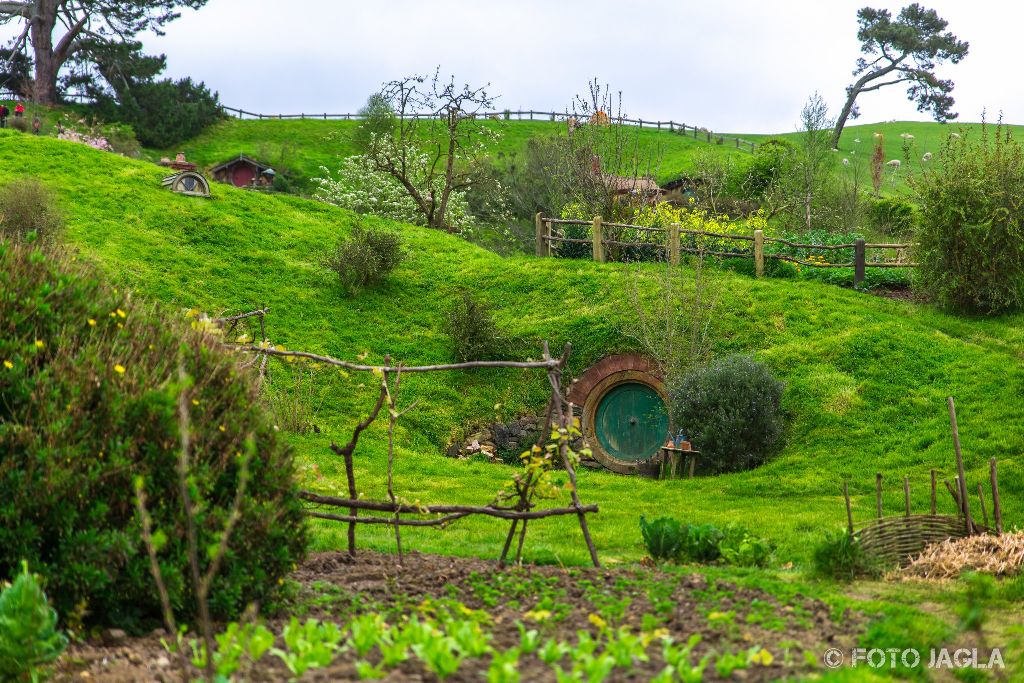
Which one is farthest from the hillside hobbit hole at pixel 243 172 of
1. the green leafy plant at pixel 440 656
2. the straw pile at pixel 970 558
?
the green leafy plant at pixel 440 656

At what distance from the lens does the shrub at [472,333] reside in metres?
21.5

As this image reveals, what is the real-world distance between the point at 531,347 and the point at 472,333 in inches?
53.5

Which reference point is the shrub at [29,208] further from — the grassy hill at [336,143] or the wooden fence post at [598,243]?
the grassy hill at [336,143]

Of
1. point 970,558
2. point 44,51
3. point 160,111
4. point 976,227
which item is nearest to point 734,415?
point 976,227

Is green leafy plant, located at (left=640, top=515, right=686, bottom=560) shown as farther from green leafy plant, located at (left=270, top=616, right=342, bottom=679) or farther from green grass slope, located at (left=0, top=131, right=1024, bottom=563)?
green leafy plant, located at (left=270, top=616, right=342, bottom=679)

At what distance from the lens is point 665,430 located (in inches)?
787

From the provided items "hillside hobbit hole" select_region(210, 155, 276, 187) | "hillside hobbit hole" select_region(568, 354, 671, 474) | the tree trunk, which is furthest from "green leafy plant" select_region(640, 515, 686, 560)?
the tree trunk

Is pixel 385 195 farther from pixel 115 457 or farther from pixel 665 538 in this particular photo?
pixel 115 457

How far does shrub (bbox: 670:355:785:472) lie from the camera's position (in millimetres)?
16922

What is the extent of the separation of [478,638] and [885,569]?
4.64m

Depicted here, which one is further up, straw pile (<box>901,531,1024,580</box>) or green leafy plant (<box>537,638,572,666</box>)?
green leafy plant (<box>537,638,572,666</box>)

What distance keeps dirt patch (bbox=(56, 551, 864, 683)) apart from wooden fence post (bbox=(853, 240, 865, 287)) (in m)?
17.8

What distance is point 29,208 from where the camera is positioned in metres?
22.2

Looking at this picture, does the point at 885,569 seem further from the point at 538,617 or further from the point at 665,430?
the point at 665,430
